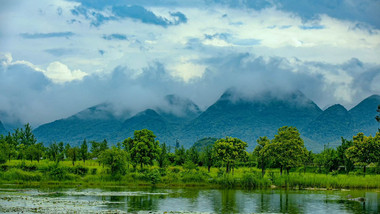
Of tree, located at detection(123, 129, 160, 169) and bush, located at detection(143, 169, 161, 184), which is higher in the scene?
tree, located at detection(123, 129, 160, 169)

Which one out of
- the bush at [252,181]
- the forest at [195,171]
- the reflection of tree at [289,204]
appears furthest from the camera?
the forest at [195,171]

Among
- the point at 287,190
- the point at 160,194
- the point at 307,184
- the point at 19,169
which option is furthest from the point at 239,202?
the point at 19,169

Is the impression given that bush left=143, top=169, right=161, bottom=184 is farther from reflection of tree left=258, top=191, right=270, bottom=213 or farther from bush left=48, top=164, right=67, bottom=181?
reflection of tree left=258, top=191, right=270, bottom=213

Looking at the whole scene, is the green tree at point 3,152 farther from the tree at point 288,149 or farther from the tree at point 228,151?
the tree at point 288,149

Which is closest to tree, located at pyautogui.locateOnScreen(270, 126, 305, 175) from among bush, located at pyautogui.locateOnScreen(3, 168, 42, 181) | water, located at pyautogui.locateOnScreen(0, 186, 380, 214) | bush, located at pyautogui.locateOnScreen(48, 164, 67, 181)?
water, located at pyautogui.locateOnScreen(0, 186, 380, 214)

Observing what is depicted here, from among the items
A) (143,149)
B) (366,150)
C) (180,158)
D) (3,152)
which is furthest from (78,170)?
(366,150)

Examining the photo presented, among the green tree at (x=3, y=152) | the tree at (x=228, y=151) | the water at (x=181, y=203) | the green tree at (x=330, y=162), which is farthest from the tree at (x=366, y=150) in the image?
the green tree at (x=3, y=152)

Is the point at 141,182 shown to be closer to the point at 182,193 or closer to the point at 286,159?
the point at 182,193

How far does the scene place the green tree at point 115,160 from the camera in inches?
3482

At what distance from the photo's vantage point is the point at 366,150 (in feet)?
320

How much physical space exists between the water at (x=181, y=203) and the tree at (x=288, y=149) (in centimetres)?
2382

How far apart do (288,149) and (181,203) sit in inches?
1776

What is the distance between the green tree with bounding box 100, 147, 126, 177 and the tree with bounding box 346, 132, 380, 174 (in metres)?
48.6

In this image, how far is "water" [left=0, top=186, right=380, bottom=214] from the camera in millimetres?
52250
